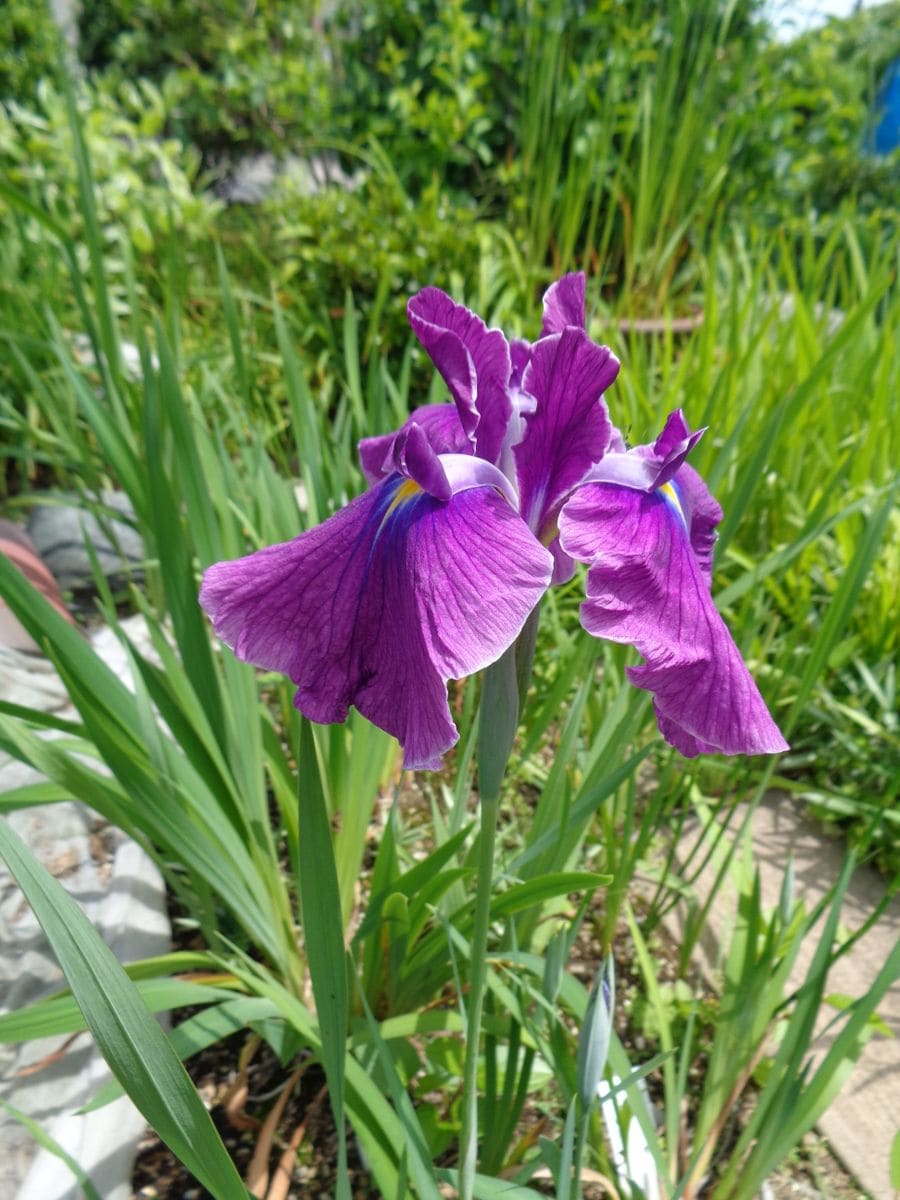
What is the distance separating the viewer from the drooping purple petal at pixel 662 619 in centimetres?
62

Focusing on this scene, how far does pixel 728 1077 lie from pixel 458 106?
346cm

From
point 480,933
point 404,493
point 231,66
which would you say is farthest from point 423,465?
point 231,66

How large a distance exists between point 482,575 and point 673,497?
0.77ft

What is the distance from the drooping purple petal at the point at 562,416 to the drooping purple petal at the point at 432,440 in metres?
0.07

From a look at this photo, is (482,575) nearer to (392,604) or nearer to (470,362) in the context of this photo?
(392,604)

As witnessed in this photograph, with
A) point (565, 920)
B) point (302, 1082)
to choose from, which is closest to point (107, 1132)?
point (302, 1082)

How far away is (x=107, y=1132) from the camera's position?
1.07 m

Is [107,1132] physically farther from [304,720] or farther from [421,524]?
[421,524]

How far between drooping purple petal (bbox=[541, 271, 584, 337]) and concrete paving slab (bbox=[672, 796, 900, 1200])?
89cm

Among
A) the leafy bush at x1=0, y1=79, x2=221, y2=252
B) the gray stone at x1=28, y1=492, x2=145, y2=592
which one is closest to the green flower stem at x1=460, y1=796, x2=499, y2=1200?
the gray stone at x1=28, y1=492, x2=145, y2=592

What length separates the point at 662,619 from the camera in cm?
63

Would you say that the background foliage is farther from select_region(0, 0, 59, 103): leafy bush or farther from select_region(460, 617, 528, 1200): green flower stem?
select_region(0, 0, 59, 103): leafy bush

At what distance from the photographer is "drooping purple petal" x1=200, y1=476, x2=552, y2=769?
584mm

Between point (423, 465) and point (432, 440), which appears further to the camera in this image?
point (432, 440)
